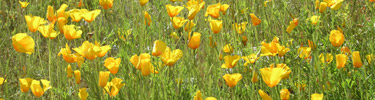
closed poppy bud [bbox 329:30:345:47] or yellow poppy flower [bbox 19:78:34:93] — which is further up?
closed poppy bud [bbox 329:30:345:47]

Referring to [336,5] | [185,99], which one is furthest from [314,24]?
[185,99]

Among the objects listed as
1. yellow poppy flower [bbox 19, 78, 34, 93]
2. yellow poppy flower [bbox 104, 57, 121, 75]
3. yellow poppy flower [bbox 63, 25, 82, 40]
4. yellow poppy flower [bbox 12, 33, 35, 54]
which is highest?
yellow poppy flower [bbox 12, 33, 35, 54]

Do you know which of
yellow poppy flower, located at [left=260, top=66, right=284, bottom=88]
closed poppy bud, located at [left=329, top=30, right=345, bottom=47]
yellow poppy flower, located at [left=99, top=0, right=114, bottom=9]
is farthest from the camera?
yellow poppy flower, located at [left=99, top=0, right=114, bottom=9]

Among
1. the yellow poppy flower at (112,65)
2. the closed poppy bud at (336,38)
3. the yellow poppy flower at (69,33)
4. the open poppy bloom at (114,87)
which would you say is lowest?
the open poppy bloom at (114,87)

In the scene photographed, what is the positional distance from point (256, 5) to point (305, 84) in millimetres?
1460

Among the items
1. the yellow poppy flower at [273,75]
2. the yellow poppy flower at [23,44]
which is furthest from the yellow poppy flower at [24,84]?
the yellow poppy flower at [273,75]

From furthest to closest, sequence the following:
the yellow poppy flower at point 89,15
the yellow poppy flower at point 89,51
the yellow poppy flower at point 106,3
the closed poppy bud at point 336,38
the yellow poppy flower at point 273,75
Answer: the yellow poppy flower at point 106,3
the yellow poppy flower at point 89,15
the closed poppy bud at point 336,38
the yellow poppy flower at point 89,51
the yellow poppy flower at point 273,75

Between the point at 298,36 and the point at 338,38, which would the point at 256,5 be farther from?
the point at 338,38

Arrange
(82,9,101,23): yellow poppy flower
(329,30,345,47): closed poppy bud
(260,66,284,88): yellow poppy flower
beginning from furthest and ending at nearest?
(82,9,101,23): yellow poppy flower < (329,30,345,47): closed poppy bud < (260,66,284,88): yellow poppy flower

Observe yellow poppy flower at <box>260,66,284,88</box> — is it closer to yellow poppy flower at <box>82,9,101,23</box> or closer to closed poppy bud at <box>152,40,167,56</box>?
closed poppy bud at <box>152,40,167,56</box>

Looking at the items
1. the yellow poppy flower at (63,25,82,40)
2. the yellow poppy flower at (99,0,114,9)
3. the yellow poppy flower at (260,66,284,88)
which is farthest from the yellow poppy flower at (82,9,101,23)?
the yellow poppy flower at (260,66,284,88)

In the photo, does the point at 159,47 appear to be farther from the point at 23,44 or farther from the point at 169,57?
the point at 23,44

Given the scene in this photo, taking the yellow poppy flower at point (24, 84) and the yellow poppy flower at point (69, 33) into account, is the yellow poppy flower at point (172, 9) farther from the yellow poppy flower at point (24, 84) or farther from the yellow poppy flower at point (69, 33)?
the yellow poppy flower at point (24, 84)

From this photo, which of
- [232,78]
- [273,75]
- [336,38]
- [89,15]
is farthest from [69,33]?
[336,38]
